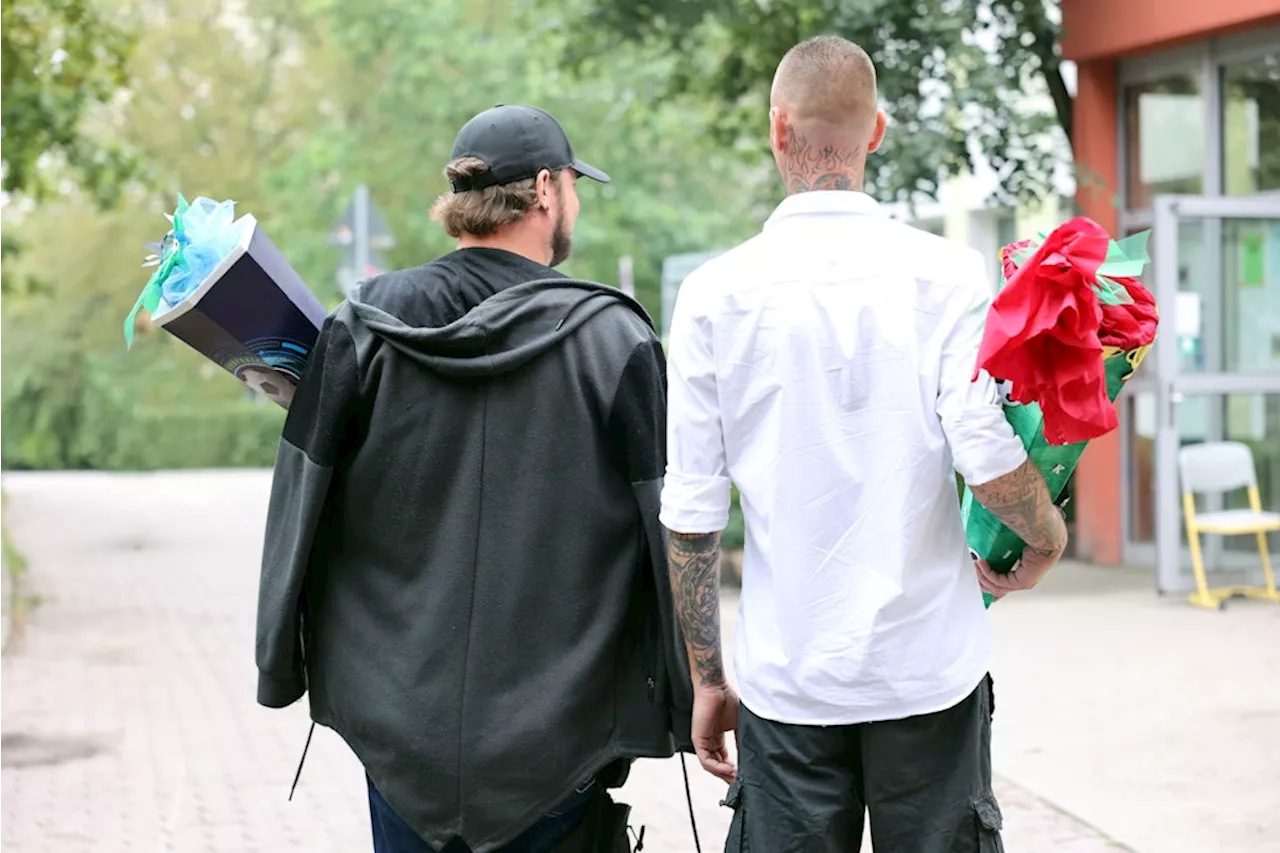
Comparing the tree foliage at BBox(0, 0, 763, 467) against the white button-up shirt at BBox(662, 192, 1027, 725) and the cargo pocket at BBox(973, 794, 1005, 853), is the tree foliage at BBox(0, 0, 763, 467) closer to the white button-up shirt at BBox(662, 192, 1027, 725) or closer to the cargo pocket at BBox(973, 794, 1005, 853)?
the white button-up shirt at BBox(662, 192, 1027, 725)

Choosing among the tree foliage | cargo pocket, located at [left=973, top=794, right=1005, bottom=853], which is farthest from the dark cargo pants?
the tree foliage

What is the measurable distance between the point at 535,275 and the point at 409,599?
608 mm

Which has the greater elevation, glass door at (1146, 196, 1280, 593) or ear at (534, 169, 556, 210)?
ear at (534, 169, 556, 210)

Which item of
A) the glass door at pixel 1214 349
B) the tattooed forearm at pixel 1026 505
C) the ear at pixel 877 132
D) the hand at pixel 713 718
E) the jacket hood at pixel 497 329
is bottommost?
the glass door at pixel 1214 349

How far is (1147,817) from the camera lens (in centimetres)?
571

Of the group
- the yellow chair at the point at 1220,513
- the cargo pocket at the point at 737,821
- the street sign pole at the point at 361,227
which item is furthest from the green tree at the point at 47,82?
the cargo pocket at the point at 737,821

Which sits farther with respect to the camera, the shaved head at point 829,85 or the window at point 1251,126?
the window at point 1251,126

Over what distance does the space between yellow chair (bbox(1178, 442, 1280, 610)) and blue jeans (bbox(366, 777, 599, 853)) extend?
329 inches

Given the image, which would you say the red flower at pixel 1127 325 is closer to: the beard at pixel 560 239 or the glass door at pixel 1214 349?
the beard at pixel 560 239

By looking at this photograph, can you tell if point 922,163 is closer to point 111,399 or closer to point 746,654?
point 746,654

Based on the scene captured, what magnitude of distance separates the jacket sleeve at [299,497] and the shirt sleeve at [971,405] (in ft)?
3.31

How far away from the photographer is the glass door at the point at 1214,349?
35.5 feet

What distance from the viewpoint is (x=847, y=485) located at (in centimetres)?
252

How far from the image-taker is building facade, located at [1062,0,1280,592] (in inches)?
432
